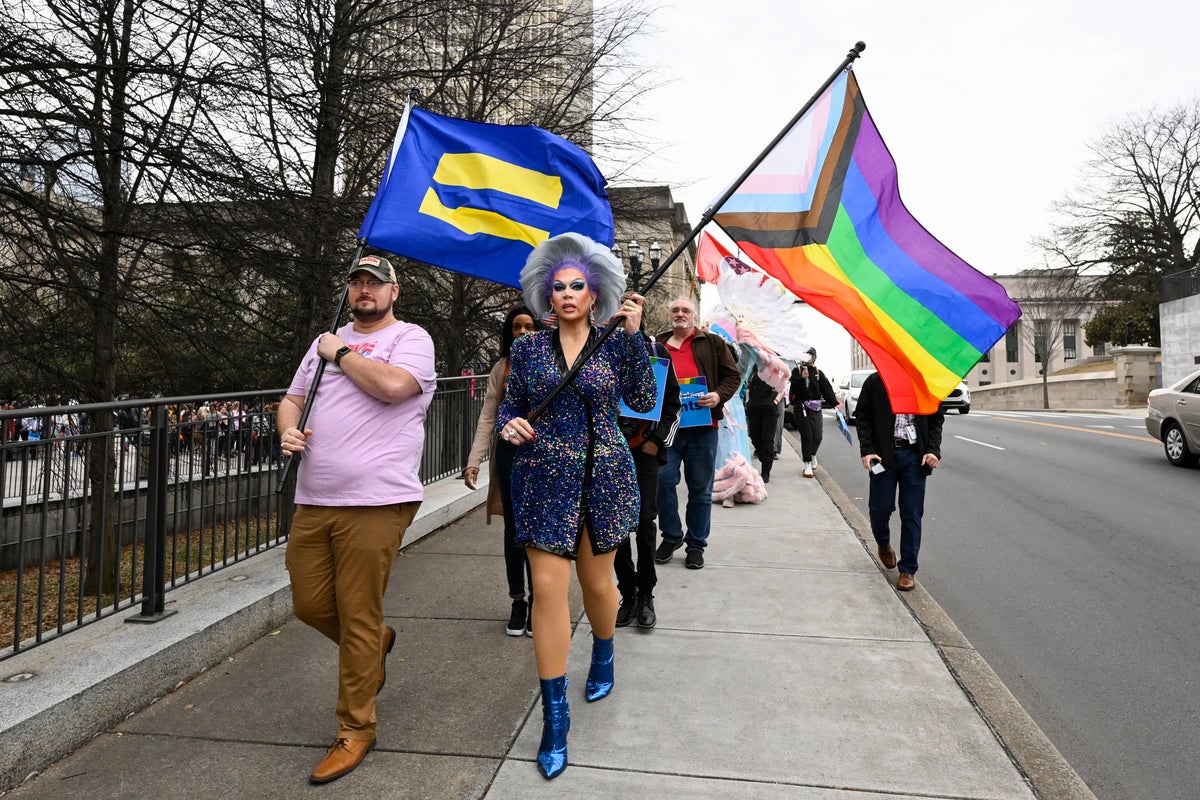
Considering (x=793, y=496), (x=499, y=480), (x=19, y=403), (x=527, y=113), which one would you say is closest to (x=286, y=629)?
(x=499, y=480)

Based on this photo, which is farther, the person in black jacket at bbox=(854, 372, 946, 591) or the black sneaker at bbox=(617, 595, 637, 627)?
A: the person in black jacket at bbox=(854, 372, 946, 591)

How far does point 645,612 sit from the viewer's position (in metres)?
4.73

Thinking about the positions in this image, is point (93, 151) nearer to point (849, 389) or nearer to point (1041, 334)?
point (849, 389)

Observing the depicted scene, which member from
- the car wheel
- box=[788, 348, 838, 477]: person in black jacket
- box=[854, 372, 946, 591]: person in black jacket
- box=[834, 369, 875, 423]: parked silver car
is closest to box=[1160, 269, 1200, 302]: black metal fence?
box=[834, 369, 875, 423]: parked silver car

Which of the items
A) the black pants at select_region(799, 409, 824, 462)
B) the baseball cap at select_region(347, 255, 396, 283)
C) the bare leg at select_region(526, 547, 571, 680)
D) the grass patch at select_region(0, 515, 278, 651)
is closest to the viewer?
the bare leg at select_region(526, 547, 571, 680)

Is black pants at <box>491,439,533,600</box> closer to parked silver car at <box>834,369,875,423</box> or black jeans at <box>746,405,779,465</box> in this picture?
black jeans at <box>746,405,779,465</box>

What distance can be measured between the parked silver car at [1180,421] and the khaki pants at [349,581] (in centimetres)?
1341

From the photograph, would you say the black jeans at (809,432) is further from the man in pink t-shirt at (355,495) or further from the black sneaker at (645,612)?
the man in pink t-shirt at (355,495)

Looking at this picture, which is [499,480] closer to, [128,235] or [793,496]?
[128,235]

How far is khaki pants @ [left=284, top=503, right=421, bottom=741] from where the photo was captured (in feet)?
10.2

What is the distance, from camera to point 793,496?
9.88 metres

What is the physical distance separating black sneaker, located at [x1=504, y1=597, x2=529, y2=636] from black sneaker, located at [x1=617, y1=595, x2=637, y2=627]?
55 centimetres

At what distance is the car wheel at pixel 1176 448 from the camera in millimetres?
12625

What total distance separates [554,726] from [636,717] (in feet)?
1.92
